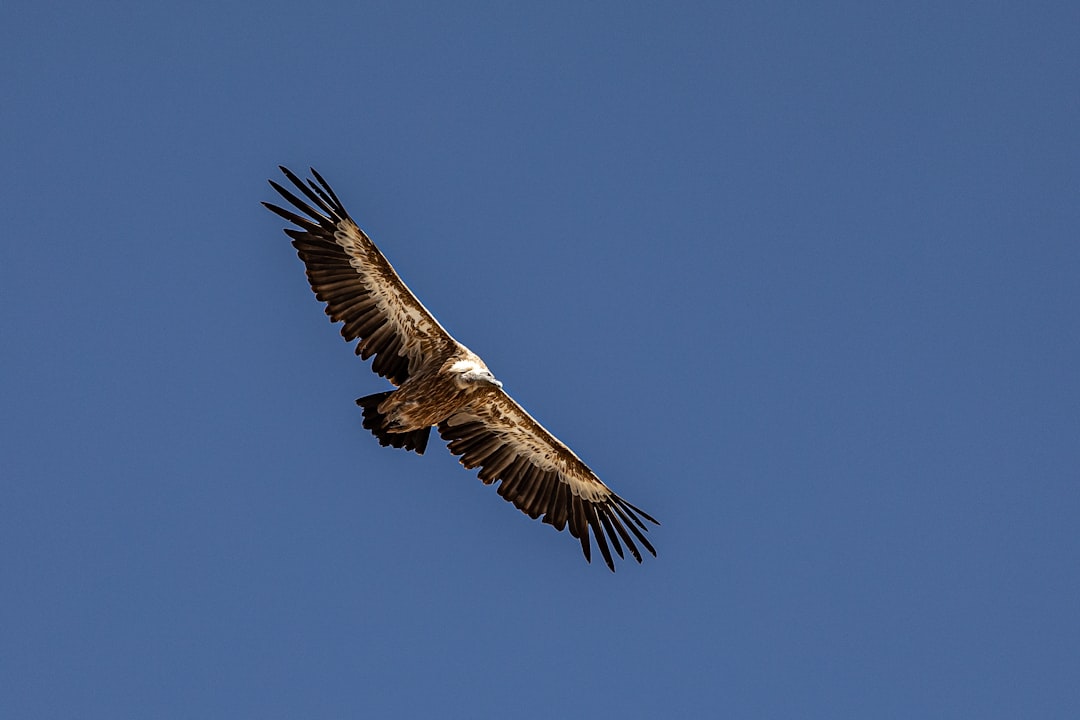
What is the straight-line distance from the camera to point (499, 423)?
67.6ft

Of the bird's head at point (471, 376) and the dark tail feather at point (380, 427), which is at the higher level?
the bird's head at point (471, 376)

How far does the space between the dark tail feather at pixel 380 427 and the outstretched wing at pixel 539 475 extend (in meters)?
0.98

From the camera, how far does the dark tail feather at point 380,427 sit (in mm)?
19266

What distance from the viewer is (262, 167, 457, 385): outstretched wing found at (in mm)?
19359

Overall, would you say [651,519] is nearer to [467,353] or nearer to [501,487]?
[501,487]

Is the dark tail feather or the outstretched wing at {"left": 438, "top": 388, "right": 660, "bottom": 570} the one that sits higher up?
the outstretched wing at {"left": 438, "top": 388, "right": 660, "bottom": 570}

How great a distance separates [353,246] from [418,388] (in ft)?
6.69

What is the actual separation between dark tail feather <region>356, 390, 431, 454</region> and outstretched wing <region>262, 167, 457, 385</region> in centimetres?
57

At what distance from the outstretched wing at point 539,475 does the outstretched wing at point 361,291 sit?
1.24 m

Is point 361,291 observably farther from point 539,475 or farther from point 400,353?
point 539,475

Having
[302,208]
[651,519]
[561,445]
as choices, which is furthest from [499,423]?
[302,208]

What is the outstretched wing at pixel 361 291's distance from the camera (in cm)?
1936

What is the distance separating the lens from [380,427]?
19.3 meters

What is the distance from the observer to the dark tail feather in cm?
1927
